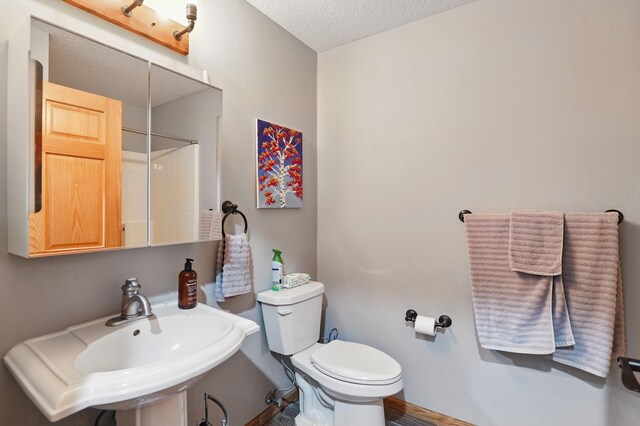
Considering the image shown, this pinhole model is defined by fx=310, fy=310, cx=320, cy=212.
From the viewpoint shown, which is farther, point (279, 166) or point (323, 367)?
point (279, 166)

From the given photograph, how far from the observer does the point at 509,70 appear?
1.60 m

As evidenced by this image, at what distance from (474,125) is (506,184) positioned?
0.36 meters

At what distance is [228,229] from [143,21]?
3.11 ft

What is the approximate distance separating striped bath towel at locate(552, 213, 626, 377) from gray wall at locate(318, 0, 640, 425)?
0.31 feet

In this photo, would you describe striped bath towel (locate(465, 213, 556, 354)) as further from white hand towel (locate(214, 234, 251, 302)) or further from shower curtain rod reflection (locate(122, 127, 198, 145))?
shower curtain rod reflection (locate(122, 127, 198, 145))

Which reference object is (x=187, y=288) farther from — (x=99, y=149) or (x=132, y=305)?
(x=99, y=149)

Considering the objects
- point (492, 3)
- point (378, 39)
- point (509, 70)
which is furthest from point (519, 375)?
point (378, 39)

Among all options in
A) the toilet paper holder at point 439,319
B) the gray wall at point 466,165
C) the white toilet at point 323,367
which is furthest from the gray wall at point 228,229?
the toilet paper holder at point 439,319

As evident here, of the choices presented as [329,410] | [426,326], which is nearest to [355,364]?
[329,410]

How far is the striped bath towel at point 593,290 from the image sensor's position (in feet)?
4.32

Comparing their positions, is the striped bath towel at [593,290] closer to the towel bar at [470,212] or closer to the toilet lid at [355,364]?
the towel bar at [470,212]

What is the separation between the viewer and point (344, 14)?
180 centimetres

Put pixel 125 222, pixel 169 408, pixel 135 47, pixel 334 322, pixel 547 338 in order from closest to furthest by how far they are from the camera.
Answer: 1. pixel 169 408
2. pixel 125 222
3. pixel 135 47
4. pixel 547 338
5. pixel 334 322

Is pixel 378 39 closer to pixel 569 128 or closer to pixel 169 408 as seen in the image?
pixel 569 128
